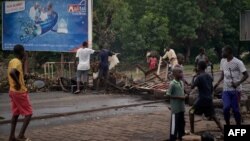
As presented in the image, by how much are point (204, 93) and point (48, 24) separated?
1271 centimetres

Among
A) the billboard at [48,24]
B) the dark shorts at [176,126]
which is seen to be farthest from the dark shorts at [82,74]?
the dark shorts at [176,126]

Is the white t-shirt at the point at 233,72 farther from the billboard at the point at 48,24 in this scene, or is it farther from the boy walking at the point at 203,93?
the billboard at the point at 48,24

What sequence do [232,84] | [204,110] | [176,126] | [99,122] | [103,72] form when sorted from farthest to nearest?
1. [103,72]
2. [99,122]
3. [232,84]
4. [204,110]
5. [176,126]

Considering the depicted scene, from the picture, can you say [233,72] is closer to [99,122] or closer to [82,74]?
[99,122]

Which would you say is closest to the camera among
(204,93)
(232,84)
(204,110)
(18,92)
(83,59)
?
(18,92)

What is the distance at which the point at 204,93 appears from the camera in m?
9.89

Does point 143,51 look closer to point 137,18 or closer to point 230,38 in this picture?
point 137,18

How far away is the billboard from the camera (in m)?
20.1

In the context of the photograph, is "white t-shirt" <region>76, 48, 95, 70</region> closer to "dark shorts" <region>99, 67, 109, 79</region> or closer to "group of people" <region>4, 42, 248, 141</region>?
"dark shorts" <region>99, 67, 109, 79</region>

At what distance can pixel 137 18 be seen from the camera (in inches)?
1966

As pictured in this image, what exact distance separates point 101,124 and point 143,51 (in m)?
36.4

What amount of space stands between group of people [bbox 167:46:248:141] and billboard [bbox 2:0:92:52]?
32.4 feet

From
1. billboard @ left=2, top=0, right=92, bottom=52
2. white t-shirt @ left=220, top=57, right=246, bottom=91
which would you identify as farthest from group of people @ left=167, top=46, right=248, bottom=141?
billboard @ left=2, top=0, right=92, bottom=52

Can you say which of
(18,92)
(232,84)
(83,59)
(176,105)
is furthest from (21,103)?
(83,59)
